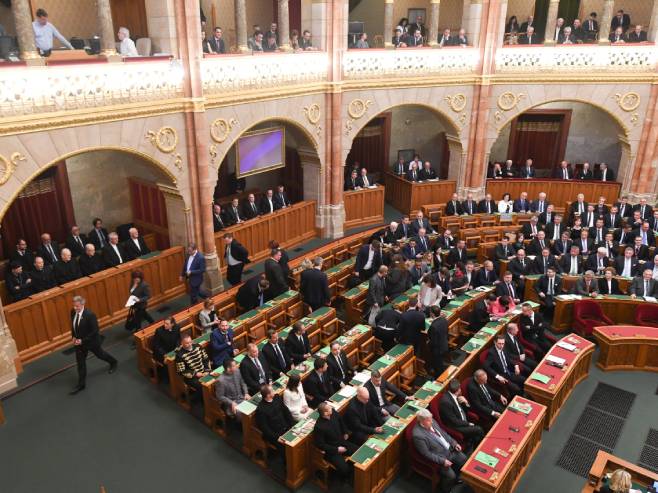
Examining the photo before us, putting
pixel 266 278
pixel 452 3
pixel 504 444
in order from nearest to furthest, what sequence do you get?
pixel 504 444
pixel 266 278
pixel 452 3

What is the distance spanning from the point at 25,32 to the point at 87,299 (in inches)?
203

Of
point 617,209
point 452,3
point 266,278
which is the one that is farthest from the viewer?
point 452,3

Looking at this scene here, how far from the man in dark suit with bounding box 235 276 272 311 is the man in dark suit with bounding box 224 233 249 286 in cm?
122

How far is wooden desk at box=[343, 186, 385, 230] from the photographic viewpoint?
17.6 m

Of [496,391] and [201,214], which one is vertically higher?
[201,214]

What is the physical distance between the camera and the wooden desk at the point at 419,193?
18.5m

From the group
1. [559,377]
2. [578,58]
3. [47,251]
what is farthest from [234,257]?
[578,58]

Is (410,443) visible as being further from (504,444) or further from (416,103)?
(416,103)

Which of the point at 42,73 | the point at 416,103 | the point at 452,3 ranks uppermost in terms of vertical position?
the point at 452,3

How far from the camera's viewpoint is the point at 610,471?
7625 millimetres

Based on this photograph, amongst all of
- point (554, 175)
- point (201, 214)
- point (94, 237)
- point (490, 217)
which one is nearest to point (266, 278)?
point (201, 214)

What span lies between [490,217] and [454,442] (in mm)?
9797

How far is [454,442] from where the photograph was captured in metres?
8.15

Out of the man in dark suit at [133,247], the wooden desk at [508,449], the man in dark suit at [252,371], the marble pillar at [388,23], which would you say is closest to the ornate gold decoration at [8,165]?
the man in dark suit at [133,247]
